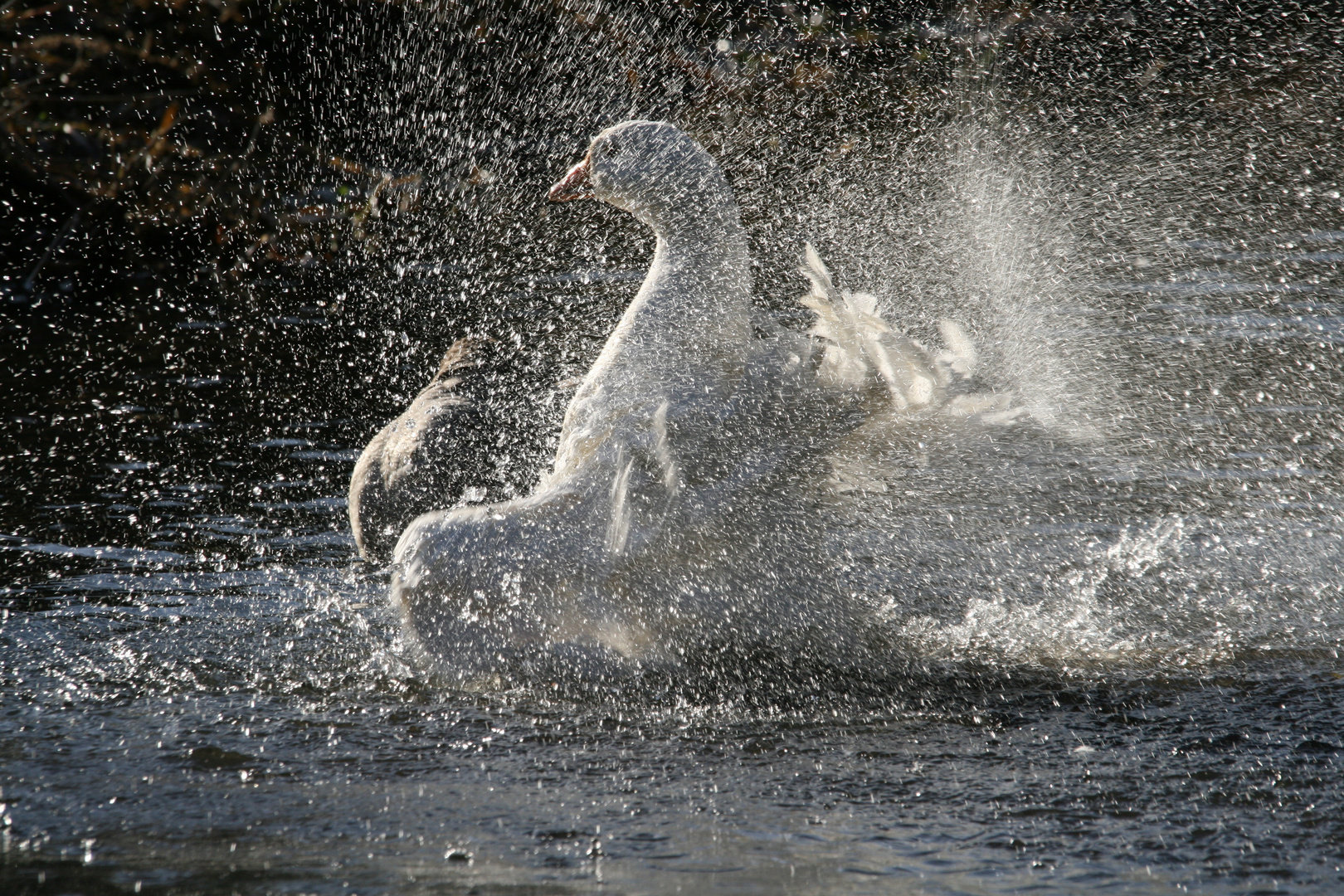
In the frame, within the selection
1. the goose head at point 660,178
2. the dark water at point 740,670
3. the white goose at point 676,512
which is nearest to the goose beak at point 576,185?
the goose head at point 660,178

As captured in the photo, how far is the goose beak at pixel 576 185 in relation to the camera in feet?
15.4

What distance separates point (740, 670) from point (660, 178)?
1798mm

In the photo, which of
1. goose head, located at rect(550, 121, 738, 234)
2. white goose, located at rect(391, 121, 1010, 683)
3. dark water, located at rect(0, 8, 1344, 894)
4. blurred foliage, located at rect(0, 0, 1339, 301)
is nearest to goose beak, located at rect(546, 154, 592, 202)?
goose head, located at rect(550, 121, 738, 234)

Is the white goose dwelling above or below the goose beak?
below

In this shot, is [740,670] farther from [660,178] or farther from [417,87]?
[417,87]

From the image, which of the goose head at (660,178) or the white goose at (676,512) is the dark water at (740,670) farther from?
the goose head at (660,178)

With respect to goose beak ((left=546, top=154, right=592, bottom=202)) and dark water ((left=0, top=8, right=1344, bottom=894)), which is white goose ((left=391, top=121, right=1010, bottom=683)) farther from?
goose beak ((left=546, top=154, right=592, bottom=202))

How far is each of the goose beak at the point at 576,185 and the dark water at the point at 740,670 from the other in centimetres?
112

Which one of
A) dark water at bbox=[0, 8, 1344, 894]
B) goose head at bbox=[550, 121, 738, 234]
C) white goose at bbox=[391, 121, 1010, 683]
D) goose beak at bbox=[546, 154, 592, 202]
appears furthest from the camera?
goose beak at bbox=[546, 154, 592, 202]

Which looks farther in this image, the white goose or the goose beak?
the goose beak

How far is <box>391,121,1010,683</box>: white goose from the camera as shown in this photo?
141 inches

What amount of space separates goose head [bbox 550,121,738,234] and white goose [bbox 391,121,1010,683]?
39cm

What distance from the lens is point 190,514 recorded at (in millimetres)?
5039

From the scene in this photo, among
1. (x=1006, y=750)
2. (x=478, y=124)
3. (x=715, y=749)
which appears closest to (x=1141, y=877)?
(x=1006, y=750)
